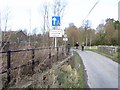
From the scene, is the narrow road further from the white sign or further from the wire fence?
the wire fence

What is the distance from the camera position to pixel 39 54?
11.5 meters

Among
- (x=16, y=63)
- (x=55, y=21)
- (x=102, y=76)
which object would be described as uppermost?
(x=55, y=21)

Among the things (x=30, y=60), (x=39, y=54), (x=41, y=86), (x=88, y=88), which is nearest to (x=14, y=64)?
(x=41, y=86)

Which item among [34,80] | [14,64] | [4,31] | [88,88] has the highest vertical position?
[4,31]

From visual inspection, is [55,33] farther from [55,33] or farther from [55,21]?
[55,21]

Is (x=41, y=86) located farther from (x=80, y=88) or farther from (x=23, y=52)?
(x=80, y=88)

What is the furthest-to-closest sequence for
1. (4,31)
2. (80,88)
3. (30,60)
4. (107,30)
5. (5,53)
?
(107,30) < (80,88) < (30,60) < (4,31) < (5,53)

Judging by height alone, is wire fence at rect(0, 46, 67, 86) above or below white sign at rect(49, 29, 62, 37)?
below

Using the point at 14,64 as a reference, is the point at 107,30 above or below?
above

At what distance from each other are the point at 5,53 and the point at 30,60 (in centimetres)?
242

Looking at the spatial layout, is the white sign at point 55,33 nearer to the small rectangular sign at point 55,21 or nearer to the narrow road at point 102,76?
the small rectangular sign at point 55,21

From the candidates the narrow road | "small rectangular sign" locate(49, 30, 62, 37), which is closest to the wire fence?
"small rectangular sign" locate(49, 30, 62, 37)

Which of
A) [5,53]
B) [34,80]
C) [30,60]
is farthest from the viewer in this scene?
[30,60]

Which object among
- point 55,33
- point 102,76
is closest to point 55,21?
point 55,33
